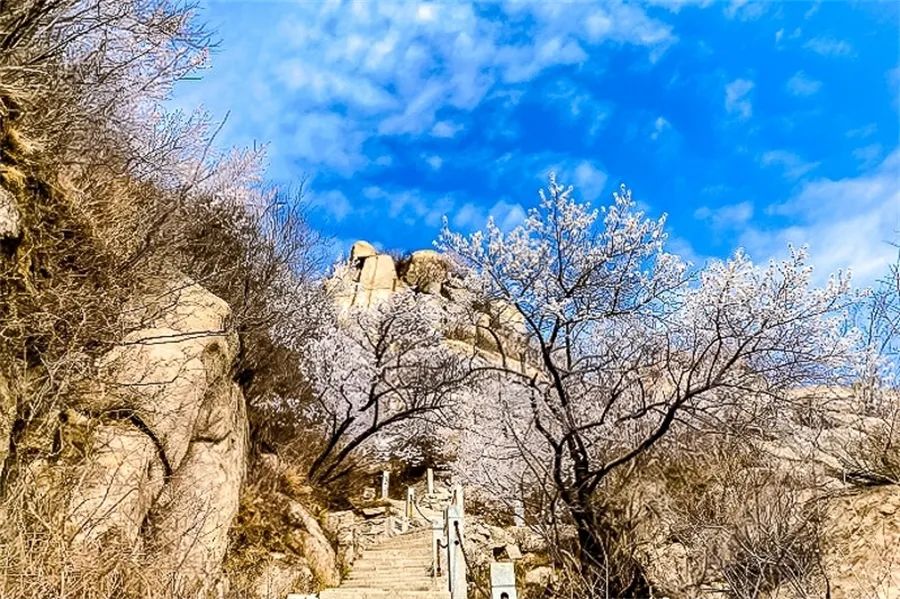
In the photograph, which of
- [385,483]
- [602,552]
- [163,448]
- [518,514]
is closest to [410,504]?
[385,483]

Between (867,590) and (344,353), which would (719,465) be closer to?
(867,590)

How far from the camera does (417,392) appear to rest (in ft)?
60.4

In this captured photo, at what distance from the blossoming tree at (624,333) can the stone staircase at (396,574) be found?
3087mm

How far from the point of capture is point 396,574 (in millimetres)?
13812

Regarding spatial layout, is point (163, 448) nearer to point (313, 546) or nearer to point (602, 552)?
point (313, 546)

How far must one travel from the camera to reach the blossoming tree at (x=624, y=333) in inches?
371

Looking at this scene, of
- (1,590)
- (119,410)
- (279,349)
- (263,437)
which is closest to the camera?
(1,590)

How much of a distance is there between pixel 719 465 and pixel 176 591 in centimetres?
937

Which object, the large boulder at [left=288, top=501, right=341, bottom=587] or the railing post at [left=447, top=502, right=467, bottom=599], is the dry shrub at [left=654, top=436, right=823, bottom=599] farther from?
the large boulder at [left=288, top=501, right=341, bottom=587]

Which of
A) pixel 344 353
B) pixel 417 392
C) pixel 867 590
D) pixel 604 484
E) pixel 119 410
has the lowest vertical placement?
pixel 867 590

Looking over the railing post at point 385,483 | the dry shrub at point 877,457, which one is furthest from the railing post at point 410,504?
the dry shrub at point 877,457

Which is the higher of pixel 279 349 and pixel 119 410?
pixel 279 349

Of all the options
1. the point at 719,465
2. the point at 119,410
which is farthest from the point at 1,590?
the point at 719,465

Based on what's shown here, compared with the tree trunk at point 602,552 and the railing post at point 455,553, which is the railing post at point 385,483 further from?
the tree trunk at point 602,552
